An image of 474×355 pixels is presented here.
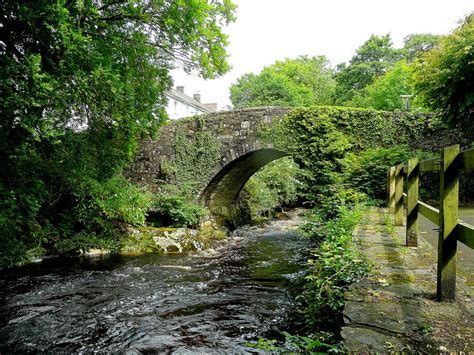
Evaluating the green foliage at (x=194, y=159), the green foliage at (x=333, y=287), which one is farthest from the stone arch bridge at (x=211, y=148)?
the green foliage at (x=333, y=287)

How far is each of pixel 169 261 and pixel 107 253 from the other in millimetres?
1549

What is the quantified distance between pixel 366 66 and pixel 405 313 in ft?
100

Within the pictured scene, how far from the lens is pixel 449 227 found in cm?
254

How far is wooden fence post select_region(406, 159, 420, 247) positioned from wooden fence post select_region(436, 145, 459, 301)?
5.30 ft

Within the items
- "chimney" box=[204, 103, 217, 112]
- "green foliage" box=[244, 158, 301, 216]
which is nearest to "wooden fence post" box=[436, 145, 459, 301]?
"green foliage" box=[244, 158, 301, 216]

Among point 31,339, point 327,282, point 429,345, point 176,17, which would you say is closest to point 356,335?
point 429,345

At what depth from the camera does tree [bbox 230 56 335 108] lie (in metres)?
31.5

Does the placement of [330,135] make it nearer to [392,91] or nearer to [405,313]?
[405,313]

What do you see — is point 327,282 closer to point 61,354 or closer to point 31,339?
point 61,354

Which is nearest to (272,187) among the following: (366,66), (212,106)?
(366,66)

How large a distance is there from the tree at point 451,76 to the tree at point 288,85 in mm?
21866

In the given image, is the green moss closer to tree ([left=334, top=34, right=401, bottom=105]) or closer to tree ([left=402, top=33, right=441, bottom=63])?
tree ([left=334, top=34, right=401, bottom=105])

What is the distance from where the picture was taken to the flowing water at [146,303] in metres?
3.49

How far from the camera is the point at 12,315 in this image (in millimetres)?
4156
